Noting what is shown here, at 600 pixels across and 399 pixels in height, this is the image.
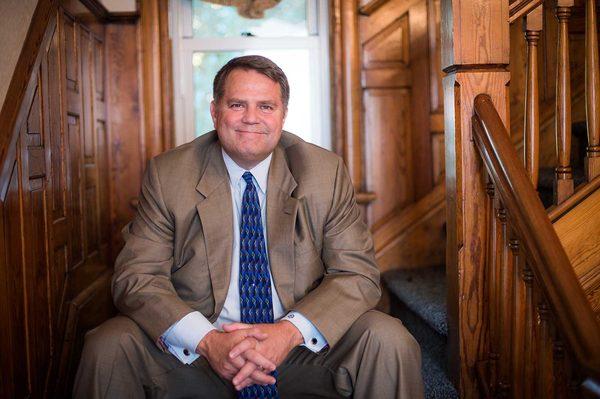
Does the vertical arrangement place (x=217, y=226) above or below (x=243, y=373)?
above

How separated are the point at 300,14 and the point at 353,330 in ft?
7.01

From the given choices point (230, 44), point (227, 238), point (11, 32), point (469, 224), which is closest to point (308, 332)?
point (227, 238)

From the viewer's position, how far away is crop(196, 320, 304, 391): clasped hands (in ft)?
5.15

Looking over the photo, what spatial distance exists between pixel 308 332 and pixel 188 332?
332 mm

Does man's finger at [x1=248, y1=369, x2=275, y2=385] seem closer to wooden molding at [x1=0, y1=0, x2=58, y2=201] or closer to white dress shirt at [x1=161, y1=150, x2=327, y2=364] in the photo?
white dress shirt at [x1=161, y1=150, x2=327, y2=364]

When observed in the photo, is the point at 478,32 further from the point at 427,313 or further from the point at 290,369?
the point at 290,369

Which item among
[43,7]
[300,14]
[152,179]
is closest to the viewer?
[152,179]

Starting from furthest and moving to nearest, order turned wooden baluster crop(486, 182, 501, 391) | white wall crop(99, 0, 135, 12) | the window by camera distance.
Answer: the window
white wall crop(99, 0, 135, 12)
turned wooden baluster crop(486, 182, 501, 391)

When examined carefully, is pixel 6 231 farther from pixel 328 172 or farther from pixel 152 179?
pixel 328 172

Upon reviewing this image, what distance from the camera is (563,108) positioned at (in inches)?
73.1

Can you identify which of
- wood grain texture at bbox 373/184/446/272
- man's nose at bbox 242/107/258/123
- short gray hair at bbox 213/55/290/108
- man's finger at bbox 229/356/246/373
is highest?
short gray hair at bbox 213/55/290/108

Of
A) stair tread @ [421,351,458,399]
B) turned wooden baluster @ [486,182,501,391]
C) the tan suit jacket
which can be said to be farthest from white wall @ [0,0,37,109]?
stair tread @ [421,351,458,399]

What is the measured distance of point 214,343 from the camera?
1.62 meters

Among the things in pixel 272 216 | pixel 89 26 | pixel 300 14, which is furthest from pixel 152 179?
pixel 300 14
